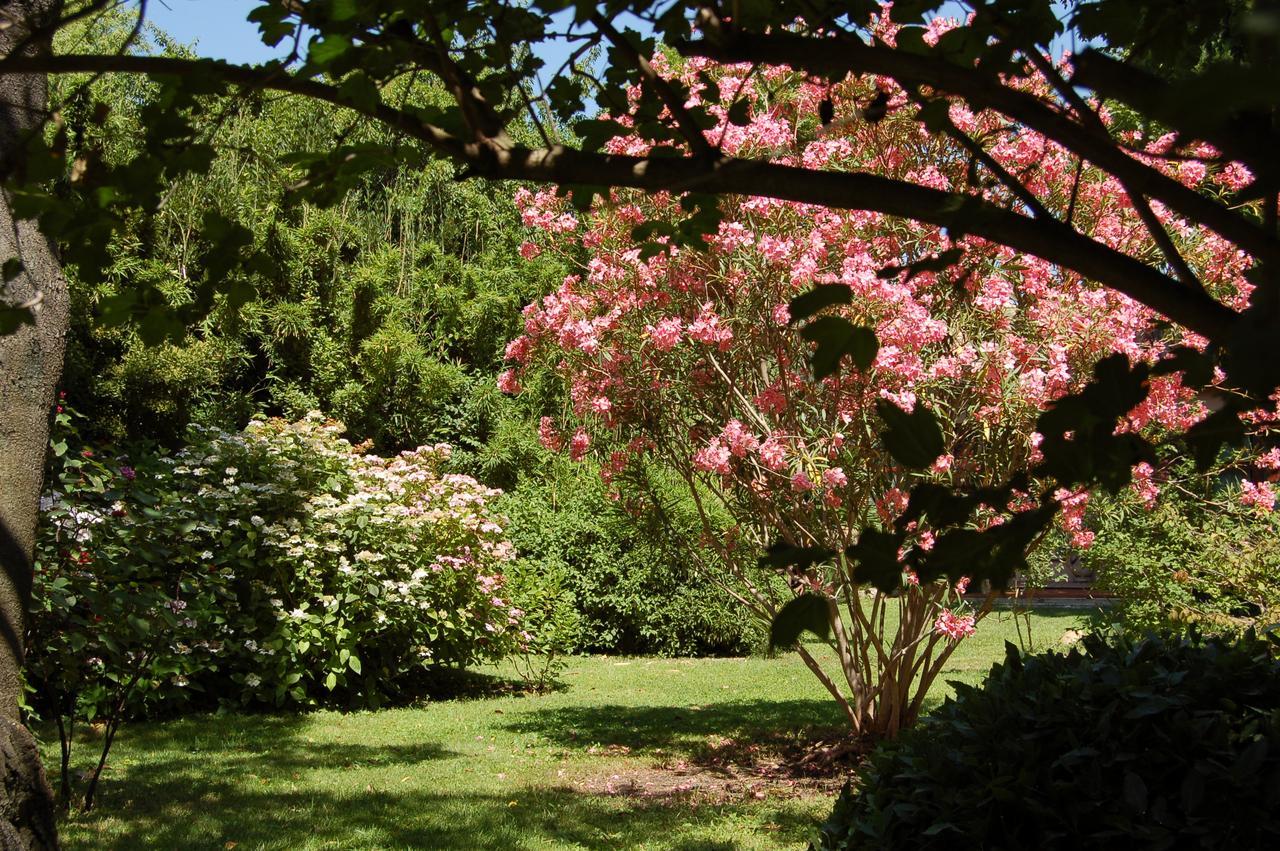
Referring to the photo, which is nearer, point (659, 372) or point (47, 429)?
point (47, 429)

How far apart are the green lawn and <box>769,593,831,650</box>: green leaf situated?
4.00 metres

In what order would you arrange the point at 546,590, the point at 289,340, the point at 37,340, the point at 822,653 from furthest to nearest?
the point at 289,340
the point at 822,653
the point at 546,590
the point at 37,340

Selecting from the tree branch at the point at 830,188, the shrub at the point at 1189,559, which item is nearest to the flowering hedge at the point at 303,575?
the shrub at the point at 1189,559

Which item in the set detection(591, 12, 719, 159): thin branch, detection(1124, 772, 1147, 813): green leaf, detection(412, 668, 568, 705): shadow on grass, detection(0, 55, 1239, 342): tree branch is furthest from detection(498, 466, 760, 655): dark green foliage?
detection(0, 55, 1239, 342): tree branch

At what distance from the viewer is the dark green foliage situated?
12.6m

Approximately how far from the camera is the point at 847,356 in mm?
5051

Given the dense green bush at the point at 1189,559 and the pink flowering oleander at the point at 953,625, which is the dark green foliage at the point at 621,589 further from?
the pink flowering oleander at the point at 953,625

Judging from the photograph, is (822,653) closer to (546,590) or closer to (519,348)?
(546,590)

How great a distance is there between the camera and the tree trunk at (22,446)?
308 centimetres

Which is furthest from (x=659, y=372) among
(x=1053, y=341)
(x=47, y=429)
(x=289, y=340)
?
(x=289, y=340)

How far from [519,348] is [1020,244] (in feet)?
17.9

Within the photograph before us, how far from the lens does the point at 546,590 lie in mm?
10445

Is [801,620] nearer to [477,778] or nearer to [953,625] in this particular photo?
[953,625]

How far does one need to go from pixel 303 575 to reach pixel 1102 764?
721 cm
